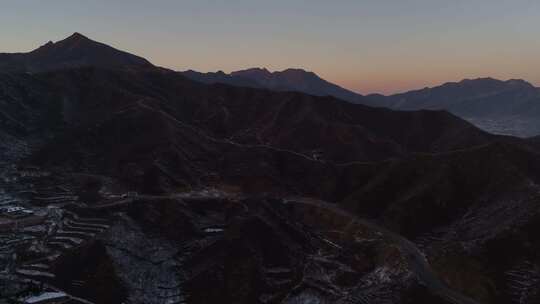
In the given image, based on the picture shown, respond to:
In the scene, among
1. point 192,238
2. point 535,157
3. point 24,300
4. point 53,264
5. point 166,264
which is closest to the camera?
point 24,300

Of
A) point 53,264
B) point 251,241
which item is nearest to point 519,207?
point 251,241

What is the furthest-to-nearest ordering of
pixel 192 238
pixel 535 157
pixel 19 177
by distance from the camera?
pixel 19 177
pixel 535 157
pixel 192 238

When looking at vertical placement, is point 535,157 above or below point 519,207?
above

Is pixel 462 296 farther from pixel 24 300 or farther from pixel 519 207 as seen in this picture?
pixel 24 300

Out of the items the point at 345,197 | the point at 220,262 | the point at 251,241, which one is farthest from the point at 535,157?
the point at 220,262

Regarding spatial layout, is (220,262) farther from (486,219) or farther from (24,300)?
(486,219)

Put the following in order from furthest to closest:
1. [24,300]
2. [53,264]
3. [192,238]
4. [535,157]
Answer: [535,157]
[192,238]
[53,264]
[24,300]

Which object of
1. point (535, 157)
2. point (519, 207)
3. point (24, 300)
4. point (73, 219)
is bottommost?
point (24, 300)

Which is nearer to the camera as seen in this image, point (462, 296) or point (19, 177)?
point (462, 296)

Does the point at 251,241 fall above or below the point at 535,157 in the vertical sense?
below
